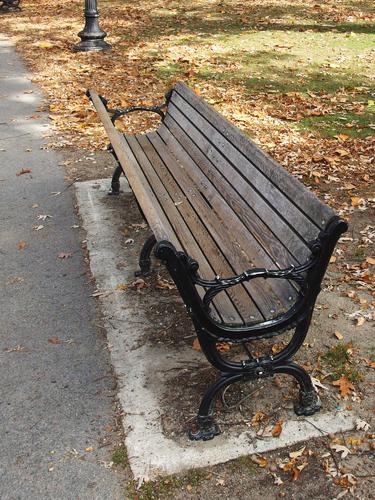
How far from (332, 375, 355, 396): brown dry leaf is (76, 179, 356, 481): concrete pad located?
0.53 ft

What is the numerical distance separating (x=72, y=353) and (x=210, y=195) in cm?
133

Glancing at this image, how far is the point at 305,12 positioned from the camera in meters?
14.5

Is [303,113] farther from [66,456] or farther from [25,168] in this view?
[66,456]

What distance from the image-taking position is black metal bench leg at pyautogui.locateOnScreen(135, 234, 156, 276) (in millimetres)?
4129

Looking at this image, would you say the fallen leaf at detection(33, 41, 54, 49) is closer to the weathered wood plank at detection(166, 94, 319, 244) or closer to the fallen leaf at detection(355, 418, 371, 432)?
the weathered wood plank at detection(166, 94, 319, 244)

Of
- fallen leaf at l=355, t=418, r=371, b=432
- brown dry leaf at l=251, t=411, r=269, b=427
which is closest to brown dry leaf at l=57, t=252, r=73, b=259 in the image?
brown dry leaf at l=251, t=411, r=269, b=427

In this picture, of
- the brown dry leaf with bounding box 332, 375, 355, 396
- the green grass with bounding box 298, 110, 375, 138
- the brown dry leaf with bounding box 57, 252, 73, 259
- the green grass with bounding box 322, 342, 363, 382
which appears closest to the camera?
the brown dry leaf with bounding box 332, 375, 355, 396

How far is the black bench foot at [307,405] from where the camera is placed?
9.95ft

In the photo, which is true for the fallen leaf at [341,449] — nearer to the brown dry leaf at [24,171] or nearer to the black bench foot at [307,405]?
the black bench foot at [307,405]

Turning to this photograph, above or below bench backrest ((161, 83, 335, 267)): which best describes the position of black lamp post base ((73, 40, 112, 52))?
below

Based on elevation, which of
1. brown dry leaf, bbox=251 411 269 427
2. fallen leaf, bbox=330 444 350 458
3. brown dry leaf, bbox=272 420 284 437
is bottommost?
brown dry leaf, bbox=251 411 269 427

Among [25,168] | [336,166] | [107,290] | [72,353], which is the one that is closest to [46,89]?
[25,168]

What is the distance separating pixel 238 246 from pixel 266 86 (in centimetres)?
608

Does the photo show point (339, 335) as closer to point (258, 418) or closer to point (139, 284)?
point (258, 418)
